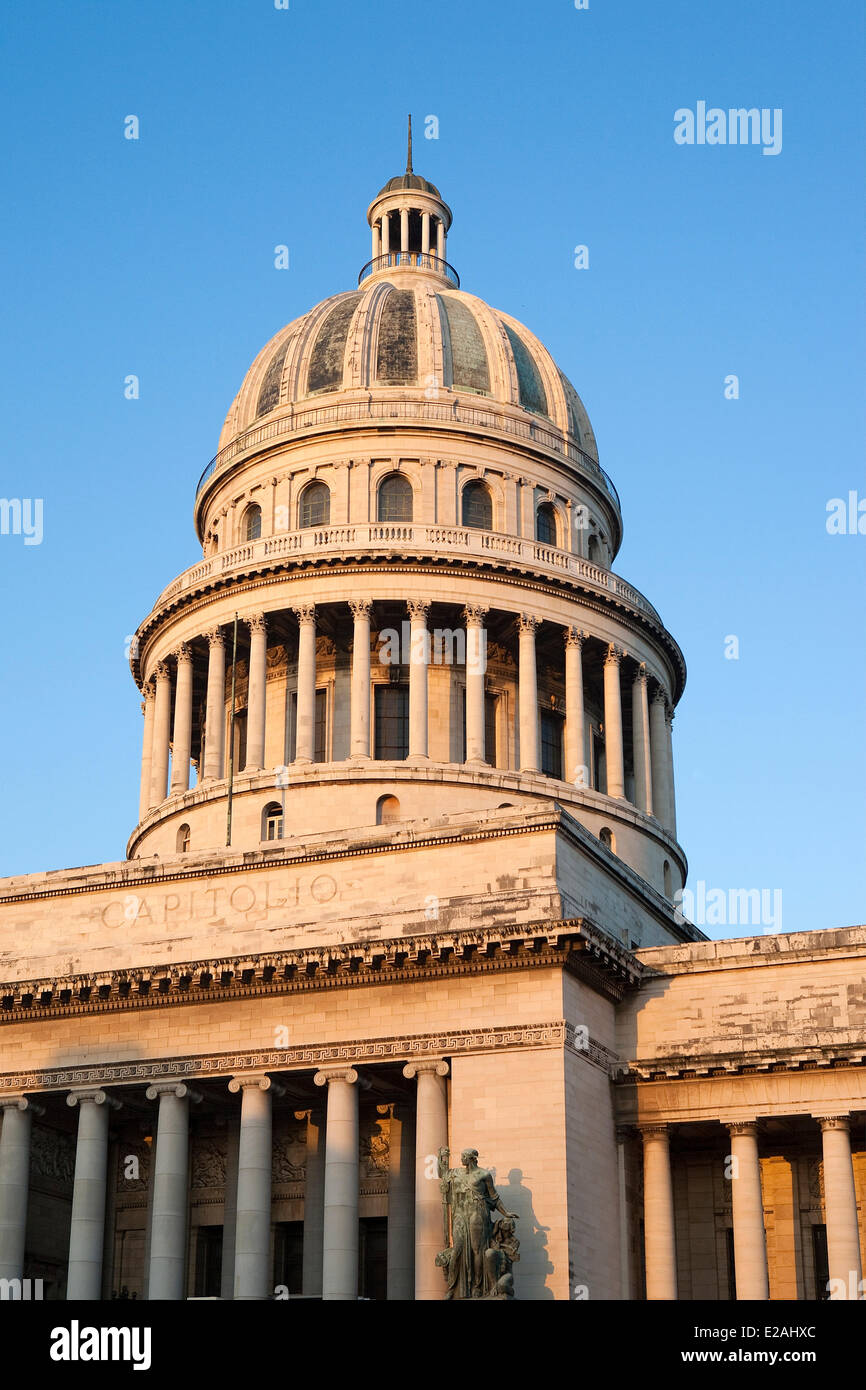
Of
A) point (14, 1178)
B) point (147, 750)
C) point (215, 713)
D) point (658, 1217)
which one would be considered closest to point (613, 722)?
point (215, 713)

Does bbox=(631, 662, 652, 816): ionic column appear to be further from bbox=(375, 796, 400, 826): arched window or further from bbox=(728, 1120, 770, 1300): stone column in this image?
bbox=(728, 1120, 770, 1300): stone column

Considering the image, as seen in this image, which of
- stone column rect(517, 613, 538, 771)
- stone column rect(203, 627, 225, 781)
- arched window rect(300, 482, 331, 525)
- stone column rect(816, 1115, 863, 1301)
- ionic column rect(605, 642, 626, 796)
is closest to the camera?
stone column rect(816, 1115, 863, 1301)

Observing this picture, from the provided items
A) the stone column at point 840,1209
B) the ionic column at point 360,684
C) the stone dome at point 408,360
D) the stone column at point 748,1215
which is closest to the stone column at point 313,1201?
the stone column at point 748,1215

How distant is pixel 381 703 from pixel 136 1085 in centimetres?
2070

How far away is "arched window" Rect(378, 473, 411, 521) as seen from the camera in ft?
210

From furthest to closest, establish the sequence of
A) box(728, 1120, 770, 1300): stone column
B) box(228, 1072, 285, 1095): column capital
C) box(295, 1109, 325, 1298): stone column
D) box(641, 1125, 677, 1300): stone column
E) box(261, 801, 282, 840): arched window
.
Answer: box(261, 801, 282, 840): arched window < box(295, 1109, 325, 1298): stone column < box(228, 1072, 285, 1095): column capital < box(641, 1125, 677, 1300): stone column < box(728, 1120, 770, 1300): stone column

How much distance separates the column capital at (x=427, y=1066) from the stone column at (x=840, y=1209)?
8.54 meters

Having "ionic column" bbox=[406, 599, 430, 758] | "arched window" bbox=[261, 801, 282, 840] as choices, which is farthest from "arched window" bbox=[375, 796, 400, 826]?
"arched window" bbox=[261, 801, 282, 840]

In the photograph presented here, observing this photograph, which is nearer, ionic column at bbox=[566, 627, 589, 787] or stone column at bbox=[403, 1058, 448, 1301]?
stone column at bbox=[403, 1058, 448, 1301]

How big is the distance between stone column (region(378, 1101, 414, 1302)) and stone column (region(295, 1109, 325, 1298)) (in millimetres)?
1653

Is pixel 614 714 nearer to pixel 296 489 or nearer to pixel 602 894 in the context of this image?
pixel 296 489

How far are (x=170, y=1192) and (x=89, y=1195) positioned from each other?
224cm

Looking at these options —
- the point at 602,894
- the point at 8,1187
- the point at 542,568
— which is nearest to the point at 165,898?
the point at 8,1187

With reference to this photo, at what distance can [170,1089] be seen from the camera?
42594 mm
